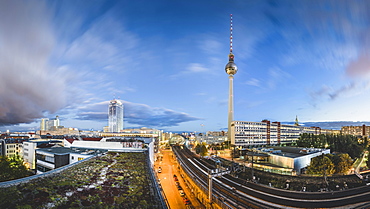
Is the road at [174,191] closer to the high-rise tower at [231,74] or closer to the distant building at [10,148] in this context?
the distant building at [10,148]

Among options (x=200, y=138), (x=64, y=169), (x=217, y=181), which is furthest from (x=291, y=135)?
(x=64, y=169)

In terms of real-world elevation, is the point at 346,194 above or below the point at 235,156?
above

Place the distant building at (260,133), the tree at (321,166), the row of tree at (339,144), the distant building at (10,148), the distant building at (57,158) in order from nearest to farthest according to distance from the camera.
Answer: the distant building at (57,158)
the tree at (321,166)
the distant building at (10,148)
the row of tree at (339,144)
the distant building at (260,133)

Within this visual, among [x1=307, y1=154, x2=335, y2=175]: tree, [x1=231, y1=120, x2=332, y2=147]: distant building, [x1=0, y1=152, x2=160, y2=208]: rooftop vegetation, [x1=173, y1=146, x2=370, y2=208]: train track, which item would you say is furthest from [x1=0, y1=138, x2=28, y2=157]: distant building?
[x1=231, y1=120, x2=332, y2=147]: distant building

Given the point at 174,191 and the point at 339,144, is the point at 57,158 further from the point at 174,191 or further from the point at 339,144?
the point at 339,144

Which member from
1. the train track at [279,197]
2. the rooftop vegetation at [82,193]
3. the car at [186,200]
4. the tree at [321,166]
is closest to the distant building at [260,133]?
the tree at [321,166]

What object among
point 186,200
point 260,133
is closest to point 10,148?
point 186,200

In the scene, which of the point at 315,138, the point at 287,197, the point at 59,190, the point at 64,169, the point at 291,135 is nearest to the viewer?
the point at 59,190

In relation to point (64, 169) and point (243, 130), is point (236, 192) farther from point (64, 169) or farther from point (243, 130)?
point (243, 130)
